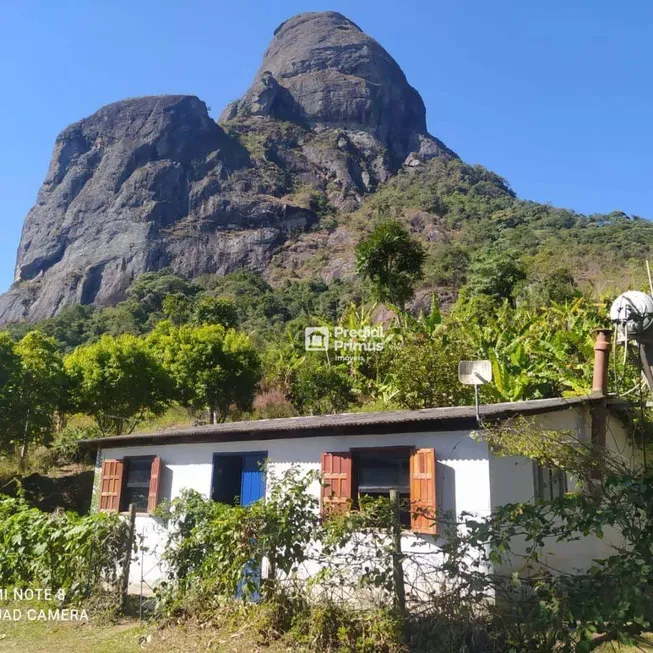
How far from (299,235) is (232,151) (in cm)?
2496

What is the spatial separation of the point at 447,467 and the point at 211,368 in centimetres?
1563

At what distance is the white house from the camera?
7426 mm

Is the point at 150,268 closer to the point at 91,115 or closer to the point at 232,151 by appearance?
the point at 232,151

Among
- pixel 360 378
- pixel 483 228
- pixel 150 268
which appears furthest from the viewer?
pixel 150 268

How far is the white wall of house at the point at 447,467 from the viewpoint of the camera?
731 cm

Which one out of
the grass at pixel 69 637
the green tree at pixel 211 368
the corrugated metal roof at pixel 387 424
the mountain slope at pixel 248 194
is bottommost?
the grass at pixel 69 637

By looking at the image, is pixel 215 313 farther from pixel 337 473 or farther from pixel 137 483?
pixel 337 473

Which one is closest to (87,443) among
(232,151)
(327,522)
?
(327,522)

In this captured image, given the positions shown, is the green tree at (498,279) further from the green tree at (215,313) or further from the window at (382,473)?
the window at (382,473)

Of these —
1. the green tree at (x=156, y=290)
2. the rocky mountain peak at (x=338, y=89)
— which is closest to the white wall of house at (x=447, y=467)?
the green tree at (x=156, y=290)

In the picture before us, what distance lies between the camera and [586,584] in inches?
163

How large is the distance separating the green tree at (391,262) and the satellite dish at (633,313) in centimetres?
1425

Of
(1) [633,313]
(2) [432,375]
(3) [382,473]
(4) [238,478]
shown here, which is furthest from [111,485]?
(1) [633,313]

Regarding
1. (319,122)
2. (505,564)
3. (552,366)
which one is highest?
(319,122)
